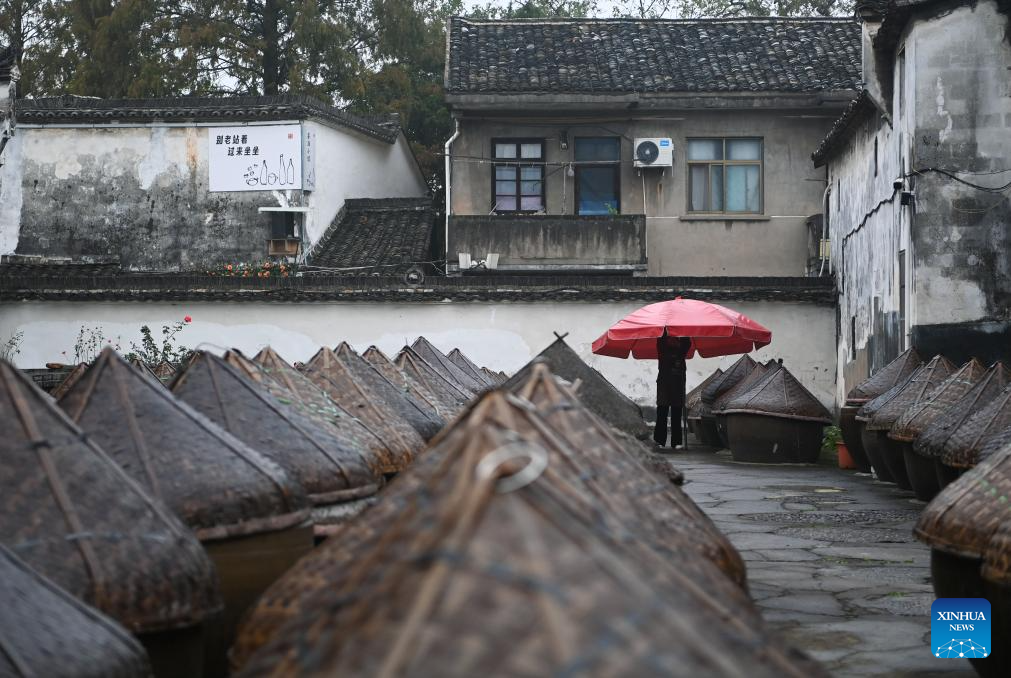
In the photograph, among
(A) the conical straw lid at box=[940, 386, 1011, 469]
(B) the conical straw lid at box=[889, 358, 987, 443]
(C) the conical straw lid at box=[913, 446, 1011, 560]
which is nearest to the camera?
(C) the conical straw lid at box=[913, 446, 1011, 560]

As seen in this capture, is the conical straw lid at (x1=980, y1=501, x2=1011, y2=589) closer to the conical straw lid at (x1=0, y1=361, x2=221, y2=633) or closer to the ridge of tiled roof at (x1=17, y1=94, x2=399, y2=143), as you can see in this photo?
the conical straw lid at (x1=0, y1=361, x2=221, y2=633)

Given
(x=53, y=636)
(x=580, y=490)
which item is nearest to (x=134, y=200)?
(x=53, y=636)

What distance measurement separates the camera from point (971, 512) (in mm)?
5328

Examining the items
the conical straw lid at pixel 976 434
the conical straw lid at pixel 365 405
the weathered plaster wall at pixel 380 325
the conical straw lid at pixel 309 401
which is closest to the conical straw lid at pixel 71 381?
→ the conical straw lid at pixel 309 401

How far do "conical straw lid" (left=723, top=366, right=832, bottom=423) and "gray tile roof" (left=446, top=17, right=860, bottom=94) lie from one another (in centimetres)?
919

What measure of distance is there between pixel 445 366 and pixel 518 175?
1396 cm

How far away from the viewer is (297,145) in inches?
1008

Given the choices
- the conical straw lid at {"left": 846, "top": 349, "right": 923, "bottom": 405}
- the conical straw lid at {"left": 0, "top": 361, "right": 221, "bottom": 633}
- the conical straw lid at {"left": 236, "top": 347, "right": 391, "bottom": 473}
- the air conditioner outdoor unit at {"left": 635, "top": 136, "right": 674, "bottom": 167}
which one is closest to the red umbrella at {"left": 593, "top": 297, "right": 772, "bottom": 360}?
the conical straw lid at {"left": 846, "top": 349, "right": 923, "bottom": 405}

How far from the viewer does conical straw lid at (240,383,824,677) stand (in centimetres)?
227

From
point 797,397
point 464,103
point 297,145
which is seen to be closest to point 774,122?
point 464,103

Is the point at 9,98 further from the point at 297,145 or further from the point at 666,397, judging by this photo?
the point at 666,397

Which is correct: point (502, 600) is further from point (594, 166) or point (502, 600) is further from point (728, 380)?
point (594, 166)

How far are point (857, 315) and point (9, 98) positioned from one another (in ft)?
42.6

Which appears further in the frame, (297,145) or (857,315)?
(297,145)
